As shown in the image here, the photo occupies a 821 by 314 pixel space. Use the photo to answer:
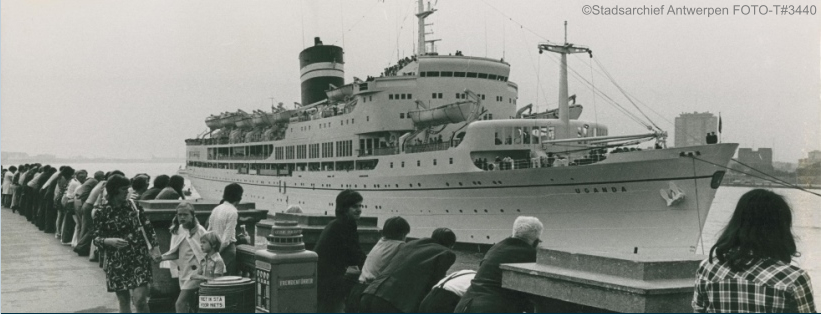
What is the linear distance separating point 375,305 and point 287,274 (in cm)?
64

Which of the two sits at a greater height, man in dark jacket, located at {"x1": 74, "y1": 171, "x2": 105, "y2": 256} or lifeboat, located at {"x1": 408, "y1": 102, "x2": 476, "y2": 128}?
lifeboat, located at {"x1": 408, "y1": 102, "x2": 476, "y2": 128}

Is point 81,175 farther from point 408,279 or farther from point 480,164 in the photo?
point 480,164

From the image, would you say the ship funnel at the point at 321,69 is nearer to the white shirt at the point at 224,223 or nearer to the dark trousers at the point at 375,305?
the white shirt at the point at 224,223

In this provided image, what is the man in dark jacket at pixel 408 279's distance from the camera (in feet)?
14.4

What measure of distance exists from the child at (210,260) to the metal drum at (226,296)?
261 millimetres

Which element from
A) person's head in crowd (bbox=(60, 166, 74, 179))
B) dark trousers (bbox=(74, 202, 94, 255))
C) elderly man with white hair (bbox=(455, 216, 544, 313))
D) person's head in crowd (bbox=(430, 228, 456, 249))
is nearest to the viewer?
elderly man with white hair (bbox=(455, 216, 544, 313))

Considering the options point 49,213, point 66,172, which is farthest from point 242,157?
point 66,172

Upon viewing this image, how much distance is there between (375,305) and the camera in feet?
14.4

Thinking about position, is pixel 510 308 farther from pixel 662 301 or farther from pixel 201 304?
pixel 201 304

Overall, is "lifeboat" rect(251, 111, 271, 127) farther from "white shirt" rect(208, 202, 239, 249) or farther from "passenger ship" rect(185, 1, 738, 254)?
"white shirt" rect(208, 202, 239, 249)

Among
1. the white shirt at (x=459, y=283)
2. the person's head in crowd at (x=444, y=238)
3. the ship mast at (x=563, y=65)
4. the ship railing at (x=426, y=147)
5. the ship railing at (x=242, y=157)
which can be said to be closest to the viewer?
the white shirt at (x=459, y=283)

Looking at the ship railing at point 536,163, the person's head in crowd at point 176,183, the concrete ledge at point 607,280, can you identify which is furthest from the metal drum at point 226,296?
the ship railing at point 536,163

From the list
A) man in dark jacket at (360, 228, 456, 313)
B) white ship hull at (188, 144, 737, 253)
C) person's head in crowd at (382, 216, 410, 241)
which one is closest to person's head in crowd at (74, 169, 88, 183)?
person's head in crowd at (382, 216, 410, 241)

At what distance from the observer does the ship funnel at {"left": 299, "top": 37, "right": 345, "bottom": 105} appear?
31678 millimetres
